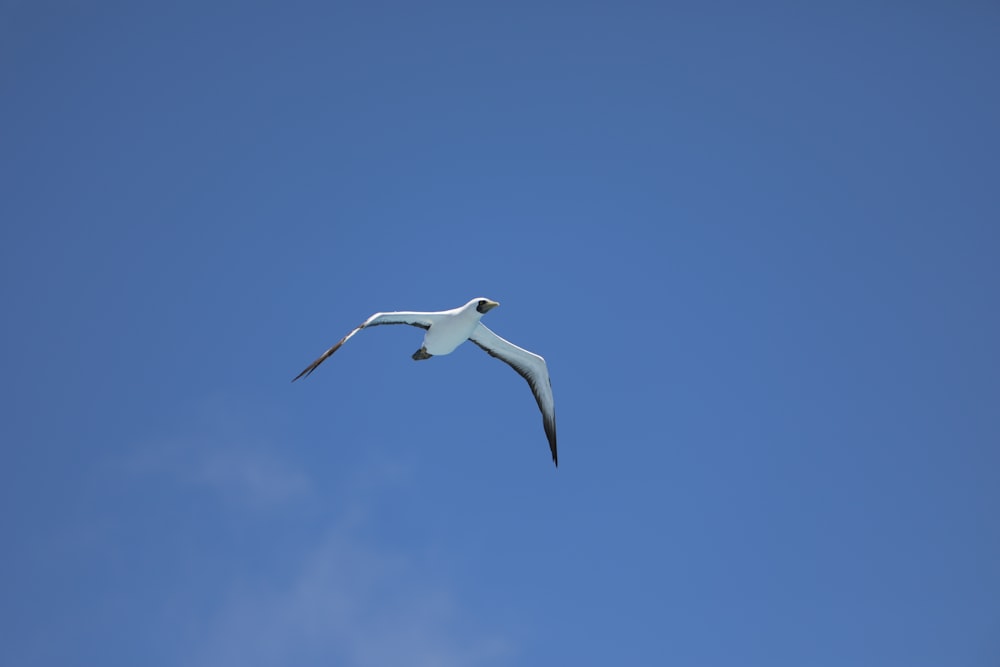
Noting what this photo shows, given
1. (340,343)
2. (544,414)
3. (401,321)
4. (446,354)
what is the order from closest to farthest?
1. (340,343)
2. (401,321)
3. (446,354)
4. (544,414)

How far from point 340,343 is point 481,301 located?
6.08m

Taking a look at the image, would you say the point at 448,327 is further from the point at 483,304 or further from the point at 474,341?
the point at 474,341

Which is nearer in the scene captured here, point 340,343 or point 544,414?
point 340,343

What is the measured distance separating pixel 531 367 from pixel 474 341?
2.55m

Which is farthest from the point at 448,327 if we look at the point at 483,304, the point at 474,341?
the point at 474,341

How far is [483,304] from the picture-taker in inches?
1123

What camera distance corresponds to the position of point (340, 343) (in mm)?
24328

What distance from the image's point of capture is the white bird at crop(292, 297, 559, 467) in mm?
27906

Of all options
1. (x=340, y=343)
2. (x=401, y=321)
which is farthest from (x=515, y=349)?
(x=340, y=343)

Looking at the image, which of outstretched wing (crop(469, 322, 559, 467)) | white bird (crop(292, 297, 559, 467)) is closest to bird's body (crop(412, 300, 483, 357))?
white bird (crop(292, 297, 559, 467))

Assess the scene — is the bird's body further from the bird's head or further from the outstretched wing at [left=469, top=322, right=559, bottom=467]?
the outstretched wing at [left=469, top=322, right=559, bottom=467]

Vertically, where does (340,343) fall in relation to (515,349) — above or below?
below

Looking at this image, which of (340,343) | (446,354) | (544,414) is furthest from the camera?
(544,414)

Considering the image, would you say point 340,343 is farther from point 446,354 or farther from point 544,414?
point 544,414
